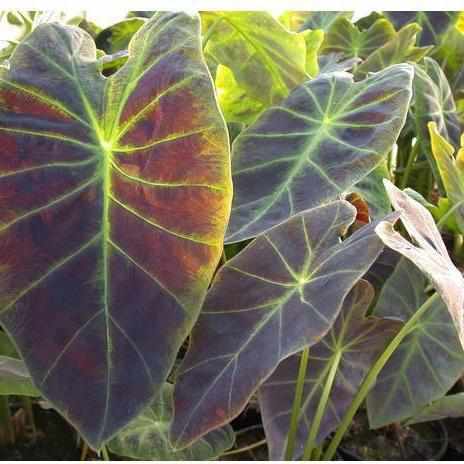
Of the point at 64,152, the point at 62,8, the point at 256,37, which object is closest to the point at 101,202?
the point at 64,152

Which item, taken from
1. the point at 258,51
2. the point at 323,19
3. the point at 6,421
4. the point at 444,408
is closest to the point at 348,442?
the point at 444,408

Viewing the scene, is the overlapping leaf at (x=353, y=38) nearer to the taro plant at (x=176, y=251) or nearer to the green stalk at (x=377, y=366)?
the taro plant at (x=176, y=251)

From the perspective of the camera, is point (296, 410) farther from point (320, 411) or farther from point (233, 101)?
point (233, 101)

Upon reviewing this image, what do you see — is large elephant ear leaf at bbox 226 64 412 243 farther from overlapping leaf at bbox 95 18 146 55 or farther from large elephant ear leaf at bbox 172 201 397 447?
overlapping leaf at bbox 95 18 146 55

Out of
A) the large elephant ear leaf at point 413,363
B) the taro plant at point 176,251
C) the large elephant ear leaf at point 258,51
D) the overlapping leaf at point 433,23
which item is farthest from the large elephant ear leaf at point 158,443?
the overlapping leaf at point 433,23

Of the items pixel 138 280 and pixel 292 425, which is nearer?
pixel 138 280

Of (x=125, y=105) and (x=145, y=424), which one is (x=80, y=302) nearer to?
(x=125, y=105)

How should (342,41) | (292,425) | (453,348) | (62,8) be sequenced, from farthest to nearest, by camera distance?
(342,41) < (62,8) < (453,348) < (292,425)
